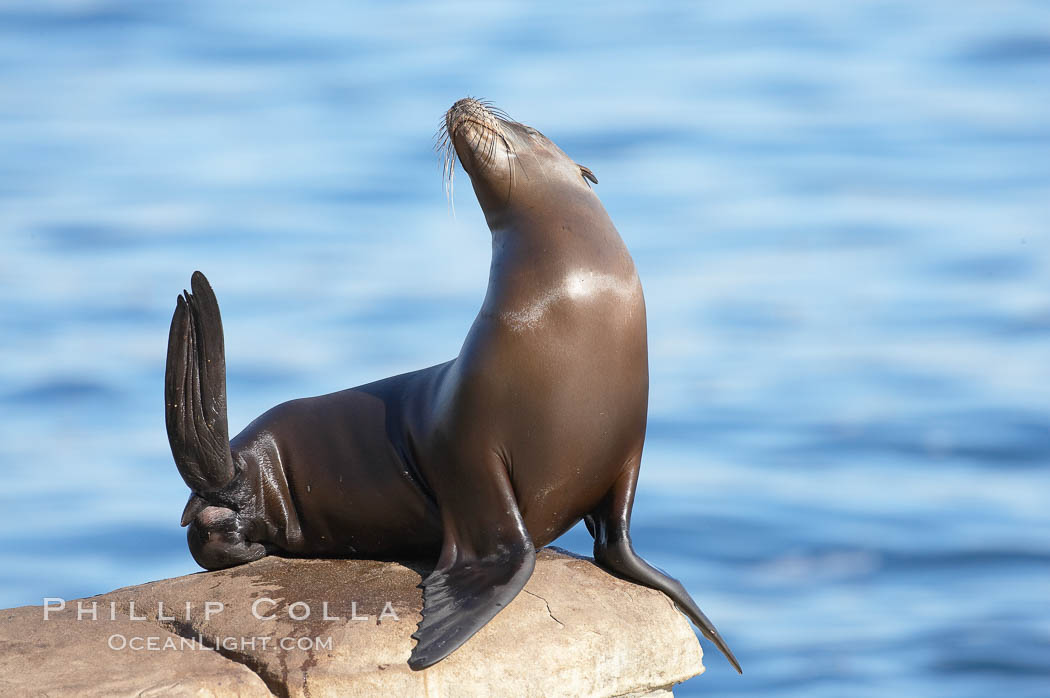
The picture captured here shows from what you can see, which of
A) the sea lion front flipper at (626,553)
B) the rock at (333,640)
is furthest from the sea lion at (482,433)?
the rock at (333,640)

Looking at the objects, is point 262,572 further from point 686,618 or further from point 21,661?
point 686,618

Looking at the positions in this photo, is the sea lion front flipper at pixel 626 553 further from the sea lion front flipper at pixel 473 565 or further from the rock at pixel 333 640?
the sea lion front flipper at pixel 473 565

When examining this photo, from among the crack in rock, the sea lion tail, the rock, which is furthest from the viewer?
the sea lion tail

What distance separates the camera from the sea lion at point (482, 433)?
5.18 m

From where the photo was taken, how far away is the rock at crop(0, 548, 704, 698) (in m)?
4.72

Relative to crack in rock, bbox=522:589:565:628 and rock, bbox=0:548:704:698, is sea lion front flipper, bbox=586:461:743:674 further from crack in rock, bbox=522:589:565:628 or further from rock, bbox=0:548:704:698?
crack in rock, bbox=522:589:565:628

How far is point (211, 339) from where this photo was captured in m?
5.43

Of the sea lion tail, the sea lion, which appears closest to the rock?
the sea lion

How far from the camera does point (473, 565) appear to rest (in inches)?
205

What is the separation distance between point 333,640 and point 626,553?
3.97 ft

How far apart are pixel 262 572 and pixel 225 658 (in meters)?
0.77

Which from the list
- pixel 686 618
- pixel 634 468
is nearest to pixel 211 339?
pixel 634 468

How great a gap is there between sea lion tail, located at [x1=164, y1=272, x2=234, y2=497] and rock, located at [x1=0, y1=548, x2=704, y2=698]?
575 millimetres

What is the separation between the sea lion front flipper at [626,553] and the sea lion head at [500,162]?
108 centimetres
